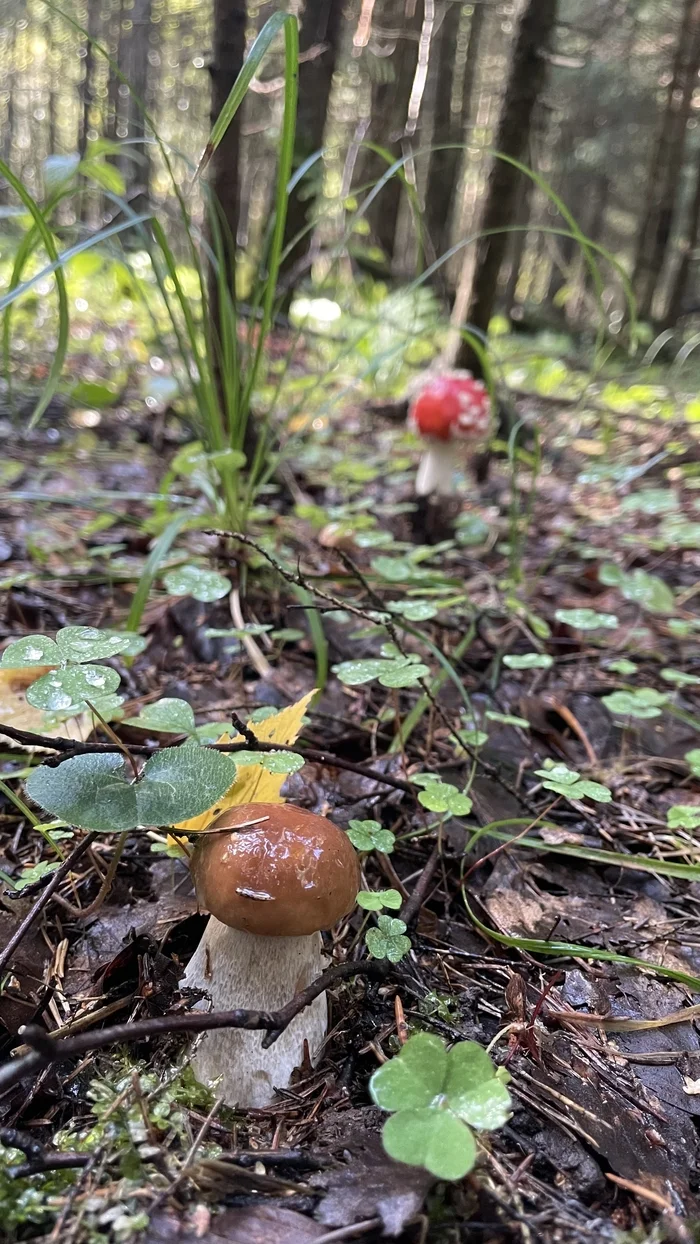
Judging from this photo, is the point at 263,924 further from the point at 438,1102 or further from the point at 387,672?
the point at 387,672

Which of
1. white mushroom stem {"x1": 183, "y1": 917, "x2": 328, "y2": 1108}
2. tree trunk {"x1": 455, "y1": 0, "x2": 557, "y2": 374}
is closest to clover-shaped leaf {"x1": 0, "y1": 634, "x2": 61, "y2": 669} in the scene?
white mushroom stem {"x1": 183, "y1": 917, "x2": 328, "y2": 1108}

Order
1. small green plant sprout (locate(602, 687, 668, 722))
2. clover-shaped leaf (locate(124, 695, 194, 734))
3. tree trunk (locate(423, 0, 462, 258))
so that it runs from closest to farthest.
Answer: clover-shaped leaf (locate(124, 695, 194, 734)) < small green plant sprout (locate(602, 687, 668, 722)) < tree trunk (locate(423, 0, 462, 258))

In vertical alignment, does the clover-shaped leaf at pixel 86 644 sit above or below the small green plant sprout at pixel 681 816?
above

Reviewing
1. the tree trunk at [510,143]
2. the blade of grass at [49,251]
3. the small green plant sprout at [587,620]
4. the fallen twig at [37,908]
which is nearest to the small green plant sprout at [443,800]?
the fallen twig at [37,908]

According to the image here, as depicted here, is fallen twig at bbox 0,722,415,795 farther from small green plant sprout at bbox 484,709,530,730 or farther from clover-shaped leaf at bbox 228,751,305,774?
small green plant sprout at bbox 484,709,530,730

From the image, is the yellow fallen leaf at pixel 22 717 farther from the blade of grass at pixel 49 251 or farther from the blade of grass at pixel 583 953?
the blade of grass at pixel 583 953

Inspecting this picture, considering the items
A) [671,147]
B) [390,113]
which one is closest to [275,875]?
[390,113]

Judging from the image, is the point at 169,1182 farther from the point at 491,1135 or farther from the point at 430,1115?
the point at 491,1135
